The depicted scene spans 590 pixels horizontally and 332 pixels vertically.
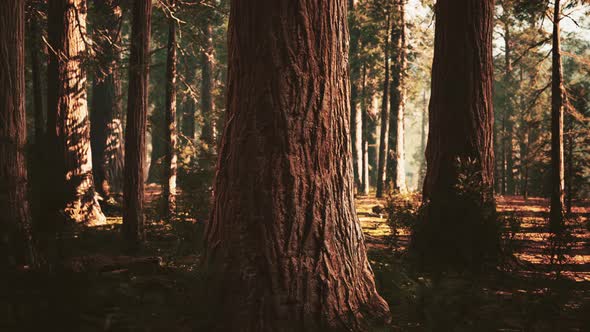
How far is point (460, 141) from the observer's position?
→ 24.8 feet

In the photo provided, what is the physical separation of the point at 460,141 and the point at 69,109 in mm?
8357

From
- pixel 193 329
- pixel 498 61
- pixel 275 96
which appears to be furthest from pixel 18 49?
pixel 498 61

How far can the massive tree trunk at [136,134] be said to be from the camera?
8469 mm

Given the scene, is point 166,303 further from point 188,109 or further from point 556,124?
point 188,109

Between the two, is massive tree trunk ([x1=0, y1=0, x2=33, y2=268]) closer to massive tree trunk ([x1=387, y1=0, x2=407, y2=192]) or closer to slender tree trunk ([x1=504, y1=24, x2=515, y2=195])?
massive tree trunk ([x1=387, y1=0, x2=407, y2=192])

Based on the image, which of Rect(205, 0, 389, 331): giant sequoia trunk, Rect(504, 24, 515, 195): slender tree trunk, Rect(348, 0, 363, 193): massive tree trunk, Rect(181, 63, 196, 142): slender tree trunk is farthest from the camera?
Rect(504, 24, 515, 195): slender tree trunk

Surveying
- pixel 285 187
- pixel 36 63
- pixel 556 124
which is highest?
pixel 36 63

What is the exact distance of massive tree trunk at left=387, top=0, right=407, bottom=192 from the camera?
23.0 meters

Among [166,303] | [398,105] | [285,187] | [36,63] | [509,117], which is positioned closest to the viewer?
[285,187]

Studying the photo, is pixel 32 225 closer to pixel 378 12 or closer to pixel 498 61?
pixel 378 12

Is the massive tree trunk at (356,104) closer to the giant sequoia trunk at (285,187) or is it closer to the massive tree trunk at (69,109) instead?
the massive tree trunk at (69,109)

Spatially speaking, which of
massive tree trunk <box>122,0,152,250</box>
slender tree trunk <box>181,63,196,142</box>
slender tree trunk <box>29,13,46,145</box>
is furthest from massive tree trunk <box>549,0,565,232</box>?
slender tree trunk <box>181,63,196,142</box>

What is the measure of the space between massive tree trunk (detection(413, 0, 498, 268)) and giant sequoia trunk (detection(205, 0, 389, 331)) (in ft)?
10.8

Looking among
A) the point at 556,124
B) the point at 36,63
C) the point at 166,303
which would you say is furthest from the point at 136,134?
the point at 556,124
